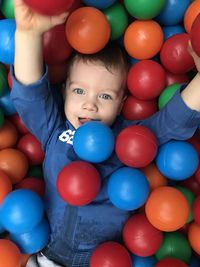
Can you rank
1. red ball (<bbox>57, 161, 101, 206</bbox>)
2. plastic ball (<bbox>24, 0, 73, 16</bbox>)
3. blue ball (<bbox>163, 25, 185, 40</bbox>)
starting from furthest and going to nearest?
blue ball (<bbox>163, 25, 185, 40</bbox>), red ball (<bbox>57, 161, 101, 206</bbox>), plastic ball (<bbox>24, 0, 73, 16</bbox>)

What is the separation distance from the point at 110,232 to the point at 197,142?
0.42 m

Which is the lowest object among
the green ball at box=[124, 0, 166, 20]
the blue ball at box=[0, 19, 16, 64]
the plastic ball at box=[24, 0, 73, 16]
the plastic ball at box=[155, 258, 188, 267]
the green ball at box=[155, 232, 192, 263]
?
the green ball at box=[155, 232, 192, 263]

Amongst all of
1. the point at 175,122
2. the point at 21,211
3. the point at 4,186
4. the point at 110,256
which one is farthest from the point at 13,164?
the point at 175,122

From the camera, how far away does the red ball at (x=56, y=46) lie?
1221 mm

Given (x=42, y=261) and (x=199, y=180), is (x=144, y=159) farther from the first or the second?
(x=42, y=261)

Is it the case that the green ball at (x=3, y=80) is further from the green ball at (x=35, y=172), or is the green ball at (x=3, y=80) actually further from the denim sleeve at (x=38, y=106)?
the green ball at (x=35, y=172)

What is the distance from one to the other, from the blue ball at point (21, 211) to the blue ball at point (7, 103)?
325 millimetres

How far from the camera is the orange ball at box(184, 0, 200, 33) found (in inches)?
50.7

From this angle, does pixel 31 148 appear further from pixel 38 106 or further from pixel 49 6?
pixel 49 6

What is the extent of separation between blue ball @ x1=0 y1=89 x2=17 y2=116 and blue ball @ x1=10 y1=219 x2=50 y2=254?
39 cm

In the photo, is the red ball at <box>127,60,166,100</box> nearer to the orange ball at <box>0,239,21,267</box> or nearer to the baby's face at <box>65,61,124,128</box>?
the baby's face at <box>65,61,124,128</box>

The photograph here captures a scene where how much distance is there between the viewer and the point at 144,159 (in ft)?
3.68

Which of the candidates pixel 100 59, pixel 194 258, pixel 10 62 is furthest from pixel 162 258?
pixel 10 62

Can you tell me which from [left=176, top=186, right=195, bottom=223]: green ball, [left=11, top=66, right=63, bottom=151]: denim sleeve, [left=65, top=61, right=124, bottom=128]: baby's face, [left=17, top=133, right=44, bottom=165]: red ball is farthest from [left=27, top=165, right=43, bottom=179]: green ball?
[left=176, top=186, right=195, bottom=223]: green ball
